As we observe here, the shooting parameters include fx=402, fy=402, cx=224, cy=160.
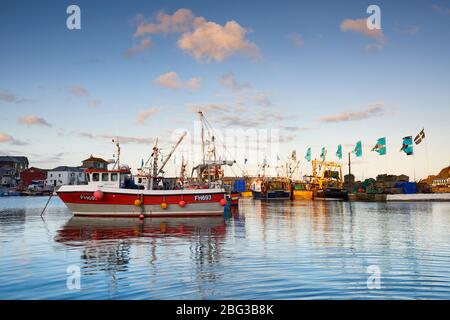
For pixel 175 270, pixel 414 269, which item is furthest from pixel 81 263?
pixel 414 269

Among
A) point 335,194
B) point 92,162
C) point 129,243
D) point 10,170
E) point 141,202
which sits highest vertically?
point 92,162

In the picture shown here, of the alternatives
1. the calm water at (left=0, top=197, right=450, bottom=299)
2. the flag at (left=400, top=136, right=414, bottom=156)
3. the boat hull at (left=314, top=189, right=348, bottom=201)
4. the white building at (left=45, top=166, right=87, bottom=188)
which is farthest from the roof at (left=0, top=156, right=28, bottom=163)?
the calm water at (left=0, top=197, right=450, bottom=299)

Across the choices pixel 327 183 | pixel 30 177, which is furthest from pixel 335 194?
pixel 30 177

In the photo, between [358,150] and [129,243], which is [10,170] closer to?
[358,150]

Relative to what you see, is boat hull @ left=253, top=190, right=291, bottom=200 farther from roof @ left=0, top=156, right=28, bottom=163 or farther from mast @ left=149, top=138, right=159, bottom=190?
roof @ left=0, top=156, right=28, bottom=163

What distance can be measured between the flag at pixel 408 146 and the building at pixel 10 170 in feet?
555

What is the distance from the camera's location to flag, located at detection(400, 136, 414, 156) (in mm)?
82938

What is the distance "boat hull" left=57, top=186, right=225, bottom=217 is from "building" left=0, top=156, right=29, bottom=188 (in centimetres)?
16062

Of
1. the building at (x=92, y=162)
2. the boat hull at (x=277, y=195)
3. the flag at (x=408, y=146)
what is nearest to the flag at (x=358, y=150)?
the flag at (x=408, y=146)

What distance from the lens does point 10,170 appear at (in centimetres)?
18662

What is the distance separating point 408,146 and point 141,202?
61731mm

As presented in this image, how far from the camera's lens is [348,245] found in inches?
985
